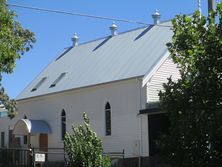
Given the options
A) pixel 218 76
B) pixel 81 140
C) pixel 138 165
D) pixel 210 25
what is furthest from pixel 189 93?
pixel 138 165

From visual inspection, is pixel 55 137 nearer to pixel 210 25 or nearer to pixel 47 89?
pixel 47 89

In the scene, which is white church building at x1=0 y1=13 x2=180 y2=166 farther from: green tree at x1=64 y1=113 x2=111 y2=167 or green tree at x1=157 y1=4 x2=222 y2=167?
green tree at x1=157 y1=4 x2=222 y2=167

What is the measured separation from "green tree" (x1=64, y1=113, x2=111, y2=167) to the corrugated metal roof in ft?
52.4

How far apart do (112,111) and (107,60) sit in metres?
5.37

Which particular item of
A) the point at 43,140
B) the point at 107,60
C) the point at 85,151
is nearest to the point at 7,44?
the point at 85,151

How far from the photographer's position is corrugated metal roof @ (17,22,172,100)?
119 feet

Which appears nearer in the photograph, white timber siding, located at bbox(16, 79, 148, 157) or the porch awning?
white timber siding, located at bbox(16, 79, 148, 157)

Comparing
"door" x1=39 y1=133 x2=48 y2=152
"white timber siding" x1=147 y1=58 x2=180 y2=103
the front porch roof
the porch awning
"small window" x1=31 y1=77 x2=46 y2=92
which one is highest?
"small window" x1=31 y1=77 x2=46 y2=92

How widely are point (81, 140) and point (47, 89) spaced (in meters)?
25.9

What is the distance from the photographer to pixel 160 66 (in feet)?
115

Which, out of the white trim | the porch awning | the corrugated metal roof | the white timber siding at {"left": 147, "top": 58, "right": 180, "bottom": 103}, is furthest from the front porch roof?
the porch awning

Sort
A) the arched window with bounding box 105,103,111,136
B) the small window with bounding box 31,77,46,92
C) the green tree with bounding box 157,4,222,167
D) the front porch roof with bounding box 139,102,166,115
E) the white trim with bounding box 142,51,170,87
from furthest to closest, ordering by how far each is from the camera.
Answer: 1. the small window with bounding box 31,77,46,92
2. the arched window with bounding box 105,103,111,136
3. the white trim with bounding box 142,51,170,87
4. the front porch roof with bounding box 139,102,166,115
5. the green tree with bounding box 157,4,222,167

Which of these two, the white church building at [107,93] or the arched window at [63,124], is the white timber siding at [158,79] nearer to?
the white church building at [107,93]

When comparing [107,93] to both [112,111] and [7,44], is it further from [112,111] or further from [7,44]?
[7,44]
